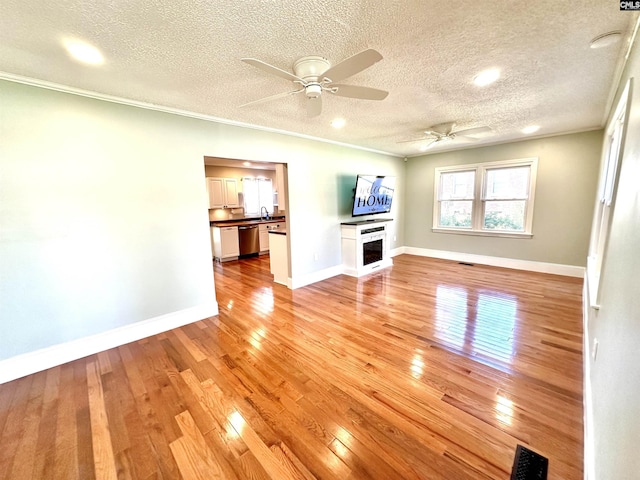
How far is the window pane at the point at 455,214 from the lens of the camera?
19.0 feet

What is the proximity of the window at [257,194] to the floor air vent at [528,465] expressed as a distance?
23.2 ft

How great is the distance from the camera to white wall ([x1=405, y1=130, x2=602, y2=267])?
173 inches

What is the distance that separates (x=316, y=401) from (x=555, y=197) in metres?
5.49

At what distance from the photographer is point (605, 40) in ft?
5.71

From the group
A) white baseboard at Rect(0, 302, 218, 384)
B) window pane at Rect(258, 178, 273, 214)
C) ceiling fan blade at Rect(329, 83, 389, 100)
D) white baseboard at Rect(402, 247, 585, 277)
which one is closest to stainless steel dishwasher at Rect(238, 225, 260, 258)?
window pane at Rect(258, 178, 273, 214)

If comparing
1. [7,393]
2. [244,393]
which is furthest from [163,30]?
[7,393]

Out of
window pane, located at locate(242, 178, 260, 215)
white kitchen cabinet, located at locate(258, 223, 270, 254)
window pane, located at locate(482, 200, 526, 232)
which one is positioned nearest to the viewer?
window pane, located at locate(482, 200, 526, 232)

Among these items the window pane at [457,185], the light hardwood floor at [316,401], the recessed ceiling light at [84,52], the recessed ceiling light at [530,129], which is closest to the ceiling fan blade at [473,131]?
the recessed ceiling light at [530,129]

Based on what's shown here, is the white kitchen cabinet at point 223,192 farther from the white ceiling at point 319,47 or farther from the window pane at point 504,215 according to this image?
the window pane at point 504,215

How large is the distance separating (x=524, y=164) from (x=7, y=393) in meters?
7.54

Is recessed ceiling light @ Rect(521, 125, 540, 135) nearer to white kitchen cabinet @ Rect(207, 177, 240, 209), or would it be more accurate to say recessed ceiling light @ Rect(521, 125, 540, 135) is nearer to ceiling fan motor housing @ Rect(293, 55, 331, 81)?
ceiling fan motor housing @ Rect(293, 55, 331, 81)

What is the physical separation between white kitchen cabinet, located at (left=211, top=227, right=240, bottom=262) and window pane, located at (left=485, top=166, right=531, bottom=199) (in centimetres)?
577

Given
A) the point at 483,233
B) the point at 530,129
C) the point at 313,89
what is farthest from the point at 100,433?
the point at 483,233

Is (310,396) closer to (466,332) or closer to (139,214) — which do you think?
(466,332)
